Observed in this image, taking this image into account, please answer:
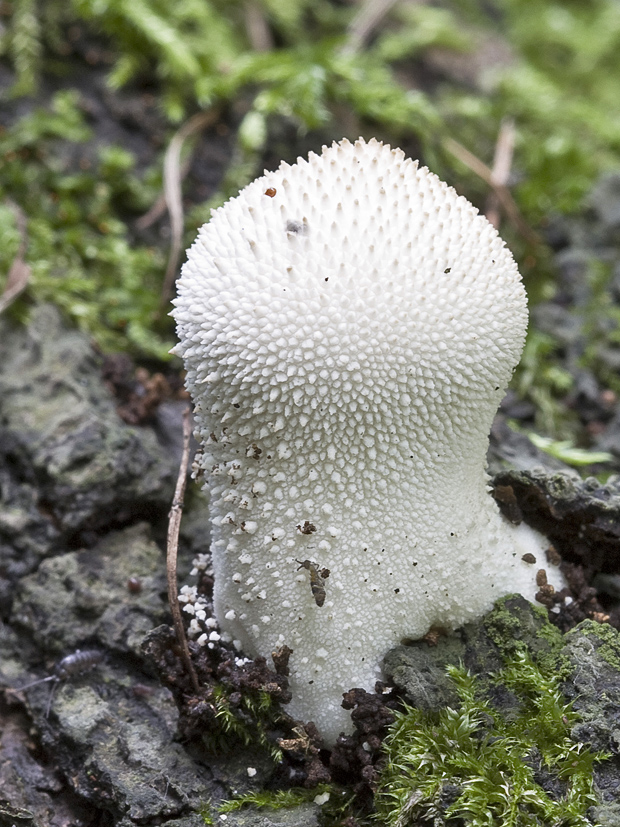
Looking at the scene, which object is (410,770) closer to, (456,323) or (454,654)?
(454,654)

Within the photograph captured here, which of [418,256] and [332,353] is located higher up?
[418,256]

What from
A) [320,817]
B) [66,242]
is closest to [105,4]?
[66,242]

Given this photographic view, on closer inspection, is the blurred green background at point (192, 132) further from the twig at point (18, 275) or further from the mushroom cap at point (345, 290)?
the mushroom cap at point (345, 290)

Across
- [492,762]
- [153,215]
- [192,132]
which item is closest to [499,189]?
[192,132]

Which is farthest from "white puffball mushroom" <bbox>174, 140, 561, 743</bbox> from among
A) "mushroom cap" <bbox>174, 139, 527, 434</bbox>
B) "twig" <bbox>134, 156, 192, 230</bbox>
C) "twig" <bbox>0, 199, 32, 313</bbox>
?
"twig" <bbox>134, 156, 192, 230</bbox>

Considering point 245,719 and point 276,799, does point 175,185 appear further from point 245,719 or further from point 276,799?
point 276,799

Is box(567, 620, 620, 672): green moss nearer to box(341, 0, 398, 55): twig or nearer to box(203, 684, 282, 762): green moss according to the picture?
box(203, 684, 282, 762): green moss
